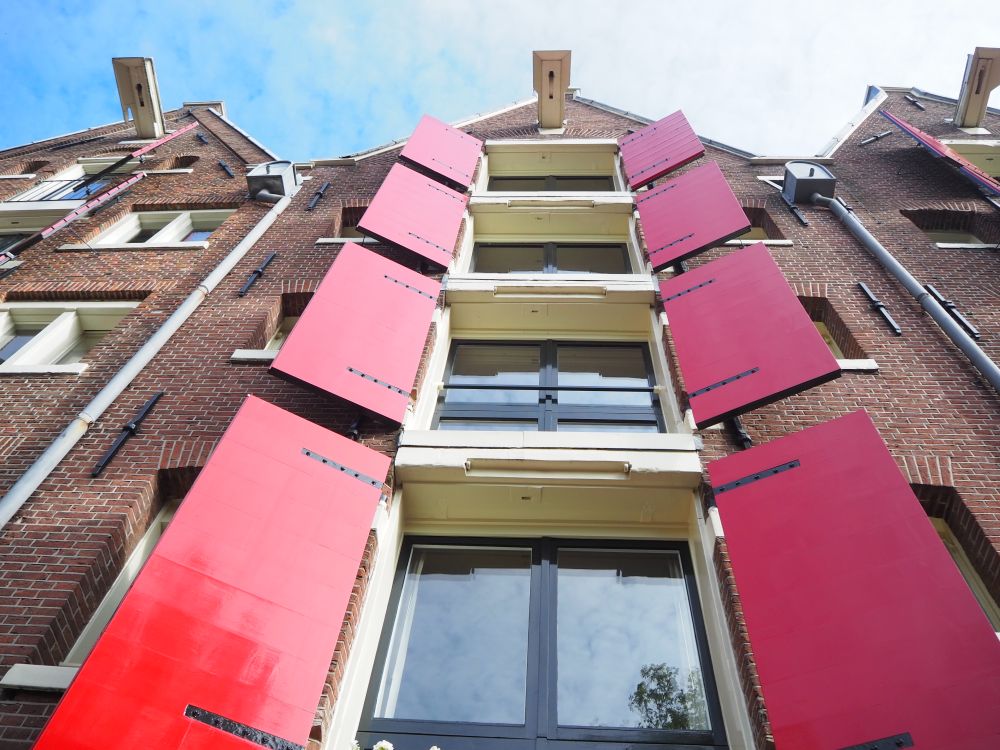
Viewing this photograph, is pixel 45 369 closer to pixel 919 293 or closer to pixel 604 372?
pixel 604 372

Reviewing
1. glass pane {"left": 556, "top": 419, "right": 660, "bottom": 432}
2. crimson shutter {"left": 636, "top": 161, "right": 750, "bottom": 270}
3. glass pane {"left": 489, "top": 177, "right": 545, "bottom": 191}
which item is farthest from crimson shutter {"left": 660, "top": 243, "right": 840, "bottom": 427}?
glass pane {"left": 489, "top": 177, "right": 545, "bottom": 191}

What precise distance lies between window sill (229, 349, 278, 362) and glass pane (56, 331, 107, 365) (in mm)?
3511

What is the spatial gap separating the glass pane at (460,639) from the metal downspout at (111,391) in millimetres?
4340

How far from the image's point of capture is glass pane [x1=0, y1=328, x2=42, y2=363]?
1100cm

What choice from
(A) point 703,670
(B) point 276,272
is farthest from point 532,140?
(A) point 703,670

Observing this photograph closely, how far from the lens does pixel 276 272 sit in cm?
1180

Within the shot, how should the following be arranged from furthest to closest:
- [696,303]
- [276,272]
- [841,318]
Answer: [276,272]
[841,318]
[696,303]

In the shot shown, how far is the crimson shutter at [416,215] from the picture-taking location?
36.7ft

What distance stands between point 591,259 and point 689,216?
2581mm

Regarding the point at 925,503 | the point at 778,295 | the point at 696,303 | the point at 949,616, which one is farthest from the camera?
the point at 696,303

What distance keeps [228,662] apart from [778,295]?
23.7 ft

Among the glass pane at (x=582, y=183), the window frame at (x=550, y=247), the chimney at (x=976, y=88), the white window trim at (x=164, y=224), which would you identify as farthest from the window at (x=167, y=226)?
the chimney at (x=976, y=88)

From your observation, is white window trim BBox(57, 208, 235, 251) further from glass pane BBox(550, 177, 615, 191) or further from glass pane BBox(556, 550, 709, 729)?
glass pane BBox(556, 550, 709, 729)

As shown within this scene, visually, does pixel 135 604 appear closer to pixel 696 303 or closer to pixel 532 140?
pixel 696 303
